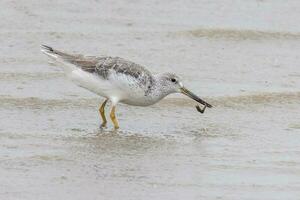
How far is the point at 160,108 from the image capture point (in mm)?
10891

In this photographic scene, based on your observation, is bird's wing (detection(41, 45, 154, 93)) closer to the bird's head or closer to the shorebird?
the shorebird

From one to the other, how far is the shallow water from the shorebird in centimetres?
30

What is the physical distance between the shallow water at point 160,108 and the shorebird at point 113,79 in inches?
11.7

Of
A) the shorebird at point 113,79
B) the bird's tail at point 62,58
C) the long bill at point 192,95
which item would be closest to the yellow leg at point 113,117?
the shorebird at point 113,79

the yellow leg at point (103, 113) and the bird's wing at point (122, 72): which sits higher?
the bird's wing at point (122, 72)

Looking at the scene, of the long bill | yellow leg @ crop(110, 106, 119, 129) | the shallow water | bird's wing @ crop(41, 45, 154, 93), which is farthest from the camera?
the long bill

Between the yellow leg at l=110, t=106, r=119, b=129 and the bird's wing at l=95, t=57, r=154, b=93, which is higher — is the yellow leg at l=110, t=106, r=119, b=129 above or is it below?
below

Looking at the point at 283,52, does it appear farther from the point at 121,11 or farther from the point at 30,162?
the point at 30,162

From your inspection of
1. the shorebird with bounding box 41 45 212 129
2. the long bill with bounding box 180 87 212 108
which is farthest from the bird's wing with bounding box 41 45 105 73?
the long bill with bounding box 180 87 212 108

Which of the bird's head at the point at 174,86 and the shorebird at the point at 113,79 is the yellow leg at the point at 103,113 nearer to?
the shorebird at the point at 113,79

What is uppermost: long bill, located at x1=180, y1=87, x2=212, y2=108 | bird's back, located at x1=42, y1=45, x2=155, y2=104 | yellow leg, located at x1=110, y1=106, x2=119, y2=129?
bird's back, located at x1=42, y1=45, x2=155, y2=104

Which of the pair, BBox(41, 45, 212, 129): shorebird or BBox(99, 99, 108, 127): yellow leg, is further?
BBox(99, 99, 108, 127): yellow leg

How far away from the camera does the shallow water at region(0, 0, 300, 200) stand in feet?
26.0

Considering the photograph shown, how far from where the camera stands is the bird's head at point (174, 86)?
34.2 ft
